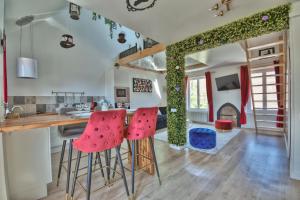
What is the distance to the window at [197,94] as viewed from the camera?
6.49 m

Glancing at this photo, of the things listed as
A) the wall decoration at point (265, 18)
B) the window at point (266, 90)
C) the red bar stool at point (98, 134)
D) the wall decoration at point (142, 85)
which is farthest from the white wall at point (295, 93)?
the wall decoration at point (142, 85)

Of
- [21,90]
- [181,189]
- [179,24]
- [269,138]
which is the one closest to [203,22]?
[179,24]

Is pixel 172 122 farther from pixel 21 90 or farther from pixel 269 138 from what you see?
pixel 21 90

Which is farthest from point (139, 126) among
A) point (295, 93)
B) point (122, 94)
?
point (122, 94)

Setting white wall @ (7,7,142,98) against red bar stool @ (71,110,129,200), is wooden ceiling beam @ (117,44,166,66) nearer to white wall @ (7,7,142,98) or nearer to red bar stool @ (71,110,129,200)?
white wall @ (7,7,142,98)

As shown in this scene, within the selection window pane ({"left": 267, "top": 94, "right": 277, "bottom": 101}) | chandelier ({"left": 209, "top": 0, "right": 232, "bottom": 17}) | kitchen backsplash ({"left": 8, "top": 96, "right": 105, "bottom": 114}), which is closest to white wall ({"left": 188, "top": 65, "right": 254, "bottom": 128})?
window pane ({"left": 267, "top": 94, "right": 277, "bottom": 101})

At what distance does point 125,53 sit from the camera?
466 cm

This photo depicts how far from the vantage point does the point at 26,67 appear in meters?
3.04

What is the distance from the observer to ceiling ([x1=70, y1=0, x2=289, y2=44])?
1.94 metres

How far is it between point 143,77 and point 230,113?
359 centimetres

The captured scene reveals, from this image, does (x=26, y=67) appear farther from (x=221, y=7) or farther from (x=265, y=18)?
(x=265, y=18)

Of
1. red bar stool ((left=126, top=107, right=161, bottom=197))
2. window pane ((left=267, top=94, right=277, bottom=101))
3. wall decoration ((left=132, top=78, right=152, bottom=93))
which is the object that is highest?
wall decoration ((left=132, top=78, right=152, bottom=93))

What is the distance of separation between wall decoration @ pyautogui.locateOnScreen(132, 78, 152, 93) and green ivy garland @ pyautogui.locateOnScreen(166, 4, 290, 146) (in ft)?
8.22

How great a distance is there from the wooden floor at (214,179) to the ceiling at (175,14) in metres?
2.33
